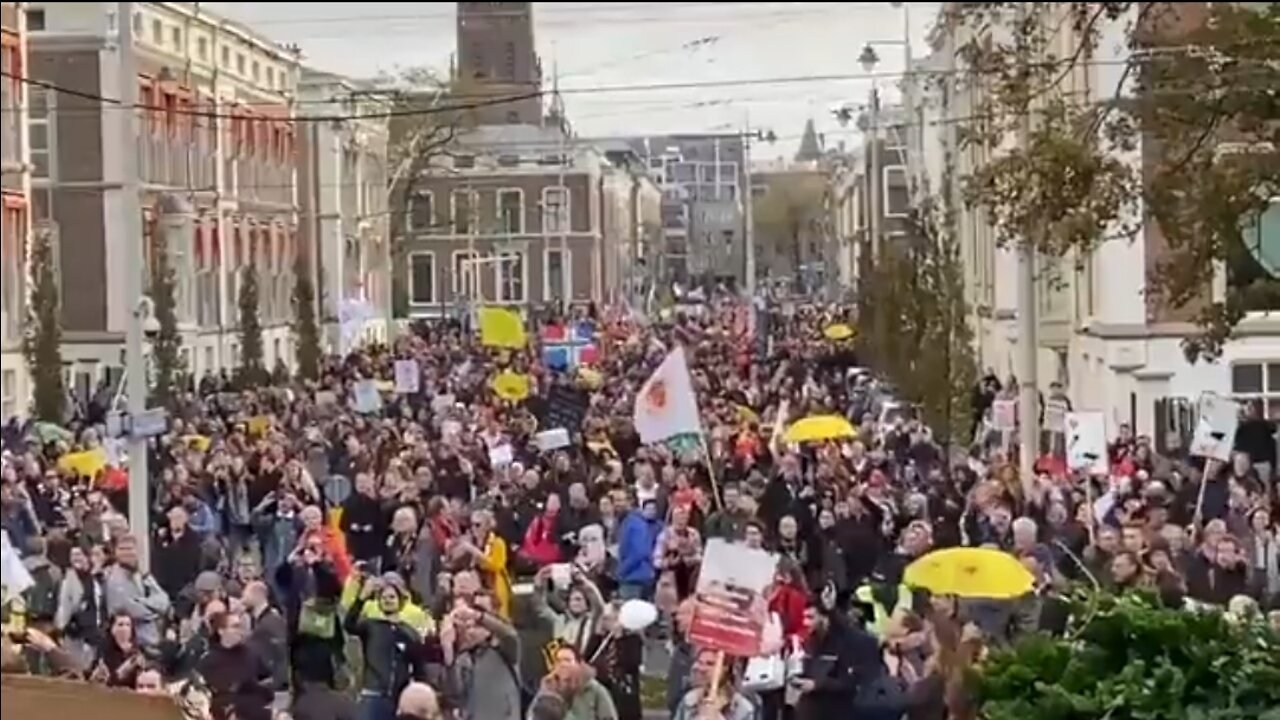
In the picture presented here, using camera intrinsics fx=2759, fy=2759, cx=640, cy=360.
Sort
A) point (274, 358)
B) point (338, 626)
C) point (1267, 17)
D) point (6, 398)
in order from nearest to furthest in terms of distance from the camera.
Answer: point (6, 398) → point (338, 626) → point (274, 358) → point (1267, 17)

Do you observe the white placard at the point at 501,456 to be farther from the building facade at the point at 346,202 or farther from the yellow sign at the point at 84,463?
the yellow sign at the point at 84,463

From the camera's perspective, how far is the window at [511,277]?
51.6 feet

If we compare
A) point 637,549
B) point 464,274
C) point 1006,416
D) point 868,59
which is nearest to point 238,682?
point 637,549

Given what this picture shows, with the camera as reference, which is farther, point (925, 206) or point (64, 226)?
point (925, 206)

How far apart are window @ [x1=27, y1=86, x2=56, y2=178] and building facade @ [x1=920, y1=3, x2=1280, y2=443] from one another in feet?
30.6

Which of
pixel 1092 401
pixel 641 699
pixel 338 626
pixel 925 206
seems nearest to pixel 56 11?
pixel 338 626

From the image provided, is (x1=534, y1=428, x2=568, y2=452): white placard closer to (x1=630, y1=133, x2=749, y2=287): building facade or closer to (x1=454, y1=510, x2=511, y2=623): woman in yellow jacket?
(x1=630, y1=133, x2=749, y2=287): building facade

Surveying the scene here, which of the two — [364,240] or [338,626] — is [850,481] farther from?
[338,626]

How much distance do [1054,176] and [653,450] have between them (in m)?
2.99

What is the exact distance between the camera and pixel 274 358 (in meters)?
12.8

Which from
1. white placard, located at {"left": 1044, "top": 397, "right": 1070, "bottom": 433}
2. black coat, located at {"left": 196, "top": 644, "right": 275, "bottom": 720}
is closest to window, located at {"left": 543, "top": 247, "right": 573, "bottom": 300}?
white placard, located at {"left": 1044, "top": 397, "right": 1070, "bottom": 433}

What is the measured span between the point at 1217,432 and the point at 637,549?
4891 mm

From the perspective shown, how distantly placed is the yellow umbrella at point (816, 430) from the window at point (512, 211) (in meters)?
5.02

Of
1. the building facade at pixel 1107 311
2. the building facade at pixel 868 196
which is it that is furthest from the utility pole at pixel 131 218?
the building facade at pixel 868 196
